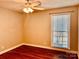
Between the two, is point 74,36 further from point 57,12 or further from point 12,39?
point 12,39

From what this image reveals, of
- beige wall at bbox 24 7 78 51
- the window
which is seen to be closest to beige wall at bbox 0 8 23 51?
beige wall at bbox 24 7 78 51

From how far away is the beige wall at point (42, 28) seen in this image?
3.77 meters

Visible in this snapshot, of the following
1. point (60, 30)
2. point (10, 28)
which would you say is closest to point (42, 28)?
point (60, 30)

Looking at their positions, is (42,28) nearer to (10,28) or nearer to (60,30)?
(60,30)

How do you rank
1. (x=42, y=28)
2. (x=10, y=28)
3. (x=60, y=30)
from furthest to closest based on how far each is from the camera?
(x=42, y=28) < (x=10, y=28) < (x=60, y=30)

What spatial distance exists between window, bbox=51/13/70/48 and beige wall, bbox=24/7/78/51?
17 cm

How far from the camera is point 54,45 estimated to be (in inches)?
167

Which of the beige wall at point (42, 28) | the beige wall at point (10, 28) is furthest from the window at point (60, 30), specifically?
the beige wall at point (10, 28)

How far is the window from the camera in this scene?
393cm

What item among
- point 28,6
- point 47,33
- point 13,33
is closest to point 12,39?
point 13,33

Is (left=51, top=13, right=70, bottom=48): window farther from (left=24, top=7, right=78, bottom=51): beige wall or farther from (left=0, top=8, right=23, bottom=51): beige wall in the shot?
(left=0, top=8, right=23, bottom=51): beige wall

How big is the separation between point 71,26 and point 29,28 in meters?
2.17

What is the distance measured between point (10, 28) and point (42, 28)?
1.48 m

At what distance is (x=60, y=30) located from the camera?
4172 mm
